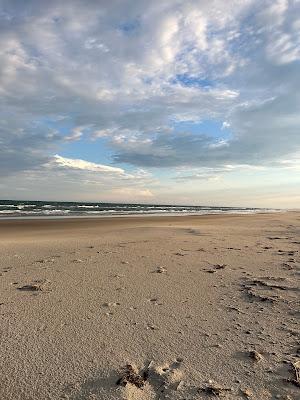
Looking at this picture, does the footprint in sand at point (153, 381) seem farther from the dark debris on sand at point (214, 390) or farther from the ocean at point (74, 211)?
the ocean at point (74, 211)

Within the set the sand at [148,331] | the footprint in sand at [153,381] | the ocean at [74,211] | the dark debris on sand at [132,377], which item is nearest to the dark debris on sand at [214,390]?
the sand at [148,331]

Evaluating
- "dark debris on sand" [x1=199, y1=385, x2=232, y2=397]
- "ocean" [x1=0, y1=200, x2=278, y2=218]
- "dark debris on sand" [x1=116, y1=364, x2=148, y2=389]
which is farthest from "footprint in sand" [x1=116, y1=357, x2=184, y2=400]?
"ocean" [x1=0, y1=200, x2=278, y2=218]

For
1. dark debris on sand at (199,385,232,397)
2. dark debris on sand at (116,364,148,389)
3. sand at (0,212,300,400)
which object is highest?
sand at (0,212,300,400)

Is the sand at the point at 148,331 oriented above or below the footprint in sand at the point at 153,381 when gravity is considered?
above

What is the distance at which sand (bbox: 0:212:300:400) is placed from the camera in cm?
277

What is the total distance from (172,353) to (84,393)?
2.96 feet

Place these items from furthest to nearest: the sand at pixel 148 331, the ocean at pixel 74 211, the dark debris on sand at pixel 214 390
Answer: the ocean at pixel 74 211 < the sand at pixel 148 331 < the dark debris on sand at pixel 214 390

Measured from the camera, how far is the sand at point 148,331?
9.08 feet

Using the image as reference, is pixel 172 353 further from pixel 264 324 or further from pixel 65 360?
pixel 264 324

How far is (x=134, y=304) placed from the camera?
447 centimetres

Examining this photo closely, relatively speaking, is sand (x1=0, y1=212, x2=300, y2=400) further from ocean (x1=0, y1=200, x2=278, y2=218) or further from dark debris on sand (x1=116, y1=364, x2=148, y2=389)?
ocean (x1=0, y1=200, x2=278, y2=218)

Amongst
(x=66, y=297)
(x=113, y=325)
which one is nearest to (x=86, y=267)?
(x=66, y=297)

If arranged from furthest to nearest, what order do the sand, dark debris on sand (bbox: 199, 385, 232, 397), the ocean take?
the ocean, the sand, dark debris on sand (bbox: 199, 385, 232, 397)

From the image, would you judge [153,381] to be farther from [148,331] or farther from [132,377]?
[148,331]
